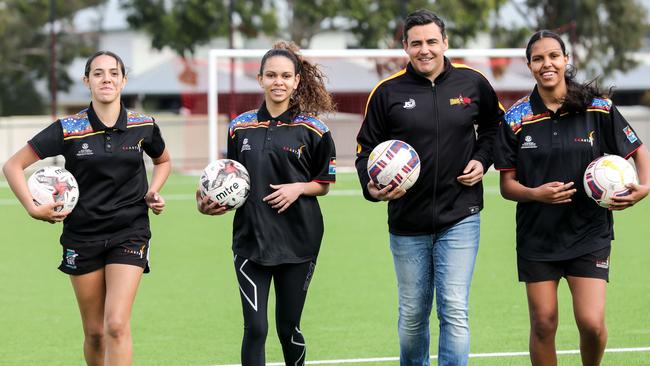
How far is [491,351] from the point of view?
776 cm

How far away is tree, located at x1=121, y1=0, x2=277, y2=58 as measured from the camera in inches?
1379

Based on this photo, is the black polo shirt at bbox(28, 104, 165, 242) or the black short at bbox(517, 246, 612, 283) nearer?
the black short at bbox(517, 246, 612, 283)

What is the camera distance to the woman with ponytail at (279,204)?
6141 mm

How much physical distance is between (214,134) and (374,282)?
10.8 metres

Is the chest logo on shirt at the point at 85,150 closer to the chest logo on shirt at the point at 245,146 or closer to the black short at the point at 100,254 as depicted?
the black short at the point at 100,254

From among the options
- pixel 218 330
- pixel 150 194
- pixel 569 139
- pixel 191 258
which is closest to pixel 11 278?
pixel 191 258

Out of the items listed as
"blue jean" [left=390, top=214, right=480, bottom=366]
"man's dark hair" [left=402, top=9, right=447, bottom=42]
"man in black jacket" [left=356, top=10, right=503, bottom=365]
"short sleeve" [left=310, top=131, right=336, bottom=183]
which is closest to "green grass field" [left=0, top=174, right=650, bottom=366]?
"blue jean" [left=390, top=214, right=480, bottom=366]

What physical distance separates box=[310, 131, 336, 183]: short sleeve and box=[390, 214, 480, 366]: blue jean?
0.53 metres

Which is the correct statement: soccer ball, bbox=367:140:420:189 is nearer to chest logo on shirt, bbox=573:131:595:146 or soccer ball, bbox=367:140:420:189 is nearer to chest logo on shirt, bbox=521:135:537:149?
chest logo on shirt, bbox=521:135:537:149

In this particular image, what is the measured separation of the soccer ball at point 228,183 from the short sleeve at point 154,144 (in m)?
0.49

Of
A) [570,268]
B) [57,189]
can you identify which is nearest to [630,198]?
[570,268]

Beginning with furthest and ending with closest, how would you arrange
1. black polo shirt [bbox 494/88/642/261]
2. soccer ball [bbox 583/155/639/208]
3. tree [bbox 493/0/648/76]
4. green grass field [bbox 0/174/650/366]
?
tree [bbox 493/0/648/76] → green grass field [bbox 0/174/650/366] → black polo shirt [bbox 494/88/642/261] → soccer ball [bbox 583/155/639/208]

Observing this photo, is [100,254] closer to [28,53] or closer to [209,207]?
[209,207]

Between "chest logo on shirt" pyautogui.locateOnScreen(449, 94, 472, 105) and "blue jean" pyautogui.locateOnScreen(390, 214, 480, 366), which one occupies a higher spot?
"chest logo on shirt" pyautogui.locateOnScreen(449, 94, 472, 105)
